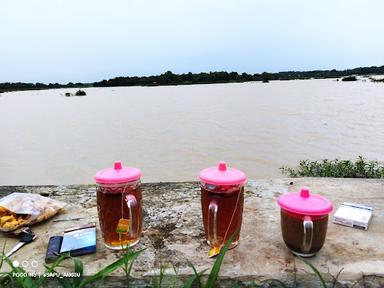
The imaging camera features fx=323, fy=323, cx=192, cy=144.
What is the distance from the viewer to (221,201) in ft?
3.58

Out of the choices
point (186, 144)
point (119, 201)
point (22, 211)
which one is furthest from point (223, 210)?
point (186, 144)

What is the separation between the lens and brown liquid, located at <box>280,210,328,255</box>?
3.41 feet

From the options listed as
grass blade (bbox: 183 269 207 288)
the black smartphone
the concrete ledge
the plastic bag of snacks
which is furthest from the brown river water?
grass blade (bbox: 183 269 207 288)

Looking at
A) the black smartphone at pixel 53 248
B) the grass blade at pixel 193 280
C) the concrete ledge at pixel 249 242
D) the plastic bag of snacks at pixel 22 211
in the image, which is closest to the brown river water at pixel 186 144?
the concrete ledge at pixel 249 242

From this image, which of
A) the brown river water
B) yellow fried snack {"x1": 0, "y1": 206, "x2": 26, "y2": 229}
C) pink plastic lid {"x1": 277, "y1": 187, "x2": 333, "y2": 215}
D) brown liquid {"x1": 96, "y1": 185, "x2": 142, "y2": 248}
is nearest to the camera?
pink plastic lid {"x1": 277, "y1": 187, "x2": 333, "y2": 215}

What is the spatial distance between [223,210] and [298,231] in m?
0.25

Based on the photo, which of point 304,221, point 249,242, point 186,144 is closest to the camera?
point 304,221

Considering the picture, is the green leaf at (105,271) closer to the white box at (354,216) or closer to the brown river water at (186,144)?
the white box at (354,216)

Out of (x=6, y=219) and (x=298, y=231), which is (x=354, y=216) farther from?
(x=6, y=219)

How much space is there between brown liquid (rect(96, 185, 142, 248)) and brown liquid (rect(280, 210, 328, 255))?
52 cm

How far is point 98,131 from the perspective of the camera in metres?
11.1

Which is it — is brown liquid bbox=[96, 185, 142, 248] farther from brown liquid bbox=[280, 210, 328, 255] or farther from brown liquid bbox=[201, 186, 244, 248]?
brown liquid bbox=[280, 210, 328, 255]

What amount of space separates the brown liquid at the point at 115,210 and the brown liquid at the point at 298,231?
0.52 meters

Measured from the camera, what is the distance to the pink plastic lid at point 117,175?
1.09m
